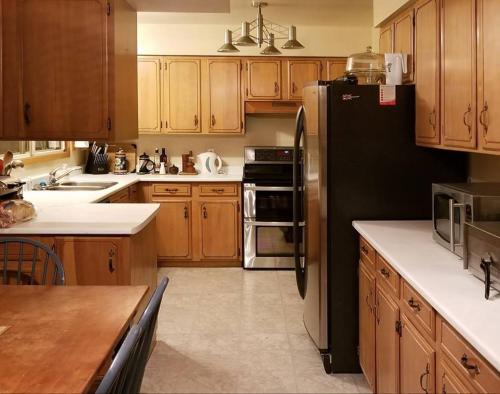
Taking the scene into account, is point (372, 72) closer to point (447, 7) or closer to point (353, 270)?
point (447, 7)

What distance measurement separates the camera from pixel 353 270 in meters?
3.06

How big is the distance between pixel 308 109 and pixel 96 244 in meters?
1.46

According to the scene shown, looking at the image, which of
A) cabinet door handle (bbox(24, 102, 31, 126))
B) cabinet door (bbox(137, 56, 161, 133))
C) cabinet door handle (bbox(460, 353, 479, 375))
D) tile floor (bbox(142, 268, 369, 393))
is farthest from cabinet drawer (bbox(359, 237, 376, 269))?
cabinet door (bbox(137, 56, 161, 133))

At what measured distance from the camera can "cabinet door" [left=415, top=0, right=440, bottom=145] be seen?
261cm

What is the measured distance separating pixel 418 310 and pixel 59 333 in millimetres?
1193

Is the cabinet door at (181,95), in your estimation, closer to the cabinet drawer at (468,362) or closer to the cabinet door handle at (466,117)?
the cabinet door handle at (466,117)

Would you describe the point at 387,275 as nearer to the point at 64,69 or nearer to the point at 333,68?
the point at 64,69

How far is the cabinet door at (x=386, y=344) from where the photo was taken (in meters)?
2.23

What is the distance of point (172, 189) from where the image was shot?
5457mm

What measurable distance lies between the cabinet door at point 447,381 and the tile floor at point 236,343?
1.29 metres

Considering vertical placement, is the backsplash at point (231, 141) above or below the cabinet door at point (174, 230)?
above

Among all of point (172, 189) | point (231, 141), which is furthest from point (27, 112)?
point (231, 141)

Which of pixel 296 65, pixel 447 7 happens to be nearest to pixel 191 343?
pixel 447 7

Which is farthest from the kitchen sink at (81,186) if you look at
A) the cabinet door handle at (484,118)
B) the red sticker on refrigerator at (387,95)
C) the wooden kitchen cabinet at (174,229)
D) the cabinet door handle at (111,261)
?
the cabinet door handle at (484,118)
